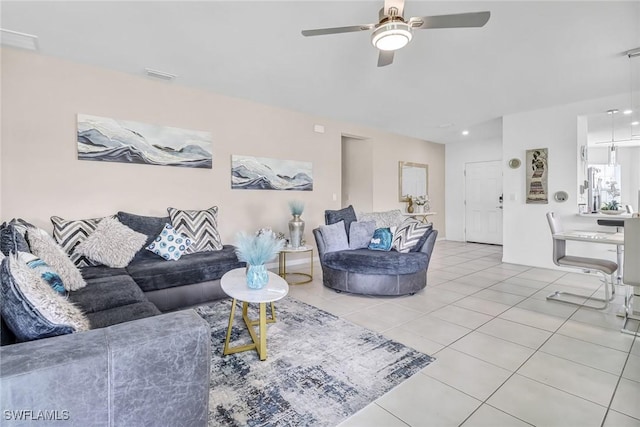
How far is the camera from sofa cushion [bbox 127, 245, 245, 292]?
2.73 m

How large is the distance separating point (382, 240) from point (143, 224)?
277 centimetres

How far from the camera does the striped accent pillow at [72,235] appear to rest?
2785 millimetres

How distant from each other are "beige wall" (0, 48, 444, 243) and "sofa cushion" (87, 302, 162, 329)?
2008 millimetres

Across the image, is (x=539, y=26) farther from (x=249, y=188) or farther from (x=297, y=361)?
(x=249, y=188)

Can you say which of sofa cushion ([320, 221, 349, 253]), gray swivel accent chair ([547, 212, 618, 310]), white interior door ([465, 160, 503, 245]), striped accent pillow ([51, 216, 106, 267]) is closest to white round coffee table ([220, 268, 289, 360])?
sofa cushion ([320, 221, 349, 253])

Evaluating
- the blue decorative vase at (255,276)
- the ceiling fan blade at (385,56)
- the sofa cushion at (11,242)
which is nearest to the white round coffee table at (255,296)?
the blue decorative vase at (255,276)

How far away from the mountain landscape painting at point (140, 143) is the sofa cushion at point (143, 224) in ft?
2.33

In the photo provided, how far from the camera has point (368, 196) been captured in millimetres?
6305

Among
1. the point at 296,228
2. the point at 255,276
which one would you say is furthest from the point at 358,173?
the point at 255,276

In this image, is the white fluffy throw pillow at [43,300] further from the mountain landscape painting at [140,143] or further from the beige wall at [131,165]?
the mountain landscape painting at [140,143]

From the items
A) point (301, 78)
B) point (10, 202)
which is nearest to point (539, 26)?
point (301, 78)

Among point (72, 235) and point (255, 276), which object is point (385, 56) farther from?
point (72, 235)

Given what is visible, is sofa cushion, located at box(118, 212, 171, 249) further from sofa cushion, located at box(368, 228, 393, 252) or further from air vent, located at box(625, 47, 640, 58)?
air vent, located at box(625, 47, 640, 58)

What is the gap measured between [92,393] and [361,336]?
1850 millimetres
